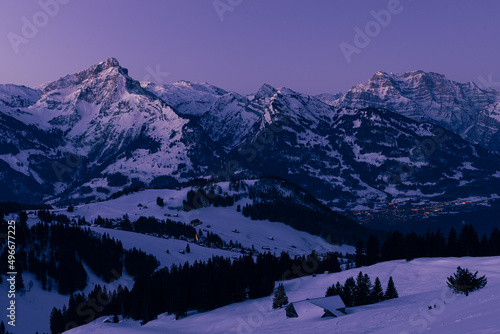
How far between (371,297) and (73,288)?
131 meters

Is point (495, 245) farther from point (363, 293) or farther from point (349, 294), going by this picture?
point (349, 294)

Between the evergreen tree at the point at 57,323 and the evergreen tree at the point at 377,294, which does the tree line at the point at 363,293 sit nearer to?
the evergreen tree at the point at 377,294

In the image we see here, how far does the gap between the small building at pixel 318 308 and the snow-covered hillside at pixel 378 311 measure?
47 cm

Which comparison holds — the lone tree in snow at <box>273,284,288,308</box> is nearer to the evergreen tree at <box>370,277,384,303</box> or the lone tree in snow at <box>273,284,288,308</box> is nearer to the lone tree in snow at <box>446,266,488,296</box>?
the evergreen tree at <box>370,277,384,303</box>

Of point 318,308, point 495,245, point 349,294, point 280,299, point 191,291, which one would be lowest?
point 318,308

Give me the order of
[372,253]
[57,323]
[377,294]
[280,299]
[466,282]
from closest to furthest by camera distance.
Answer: [466,282]
[377,294]
[280,299]
[57,323]
[372,253]

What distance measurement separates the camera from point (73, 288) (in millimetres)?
192500

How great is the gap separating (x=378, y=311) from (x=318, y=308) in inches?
496

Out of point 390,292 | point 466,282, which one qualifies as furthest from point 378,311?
point 390,292

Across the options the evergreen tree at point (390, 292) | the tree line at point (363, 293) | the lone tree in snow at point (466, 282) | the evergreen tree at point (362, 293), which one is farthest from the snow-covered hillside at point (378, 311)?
the evergreen tree at point (362, 293)

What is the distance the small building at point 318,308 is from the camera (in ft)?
293

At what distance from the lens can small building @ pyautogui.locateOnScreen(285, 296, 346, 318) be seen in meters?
89.2

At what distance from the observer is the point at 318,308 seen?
9188 cm

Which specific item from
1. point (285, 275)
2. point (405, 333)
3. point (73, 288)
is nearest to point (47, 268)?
point (73, 288)
